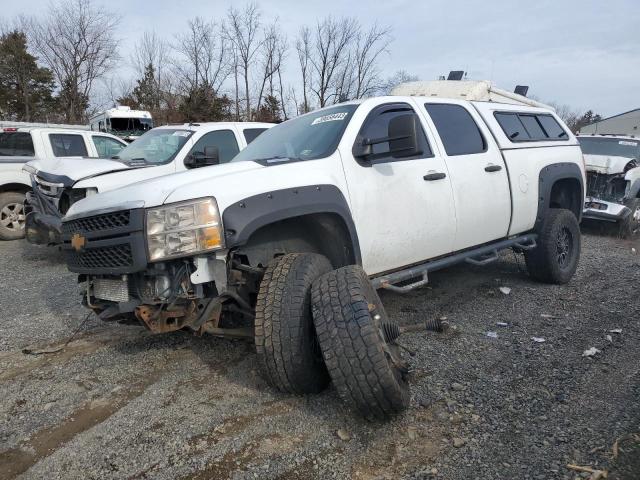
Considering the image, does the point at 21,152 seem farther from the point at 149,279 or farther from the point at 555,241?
the point at 555,241

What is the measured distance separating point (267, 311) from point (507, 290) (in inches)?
137

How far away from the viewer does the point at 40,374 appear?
3.46 metres

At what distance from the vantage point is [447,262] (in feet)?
13.8

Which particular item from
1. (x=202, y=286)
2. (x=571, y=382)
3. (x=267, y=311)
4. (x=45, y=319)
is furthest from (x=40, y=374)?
(x=571, y=382)

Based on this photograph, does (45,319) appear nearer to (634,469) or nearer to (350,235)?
(350,235)

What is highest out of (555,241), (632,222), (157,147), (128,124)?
(128,124)

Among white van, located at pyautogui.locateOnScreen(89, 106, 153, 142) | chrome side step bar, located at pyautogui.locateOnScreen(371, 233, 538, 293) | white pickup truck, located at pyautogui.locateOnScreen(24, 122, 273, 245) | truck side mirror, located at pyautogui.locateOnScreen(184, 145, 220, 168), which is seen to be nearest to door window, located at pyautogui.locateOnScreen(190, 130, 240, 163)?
white pickup truck, located at pyautogui.locateOnScreen(24, 122, 273, 245)

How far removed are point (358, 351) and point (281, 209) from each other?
99cm

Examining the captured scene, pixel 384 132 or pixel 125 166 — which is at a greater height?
pixel 384 132

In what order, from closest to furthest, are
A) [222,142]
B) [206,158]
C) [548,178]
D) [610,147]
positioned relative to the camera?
1. [548,178]
2. [206,158]
3. [222,142]
4. [610,147]

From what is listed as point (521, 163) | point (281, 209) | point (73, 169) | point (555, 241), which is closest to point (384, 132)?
point (281, 209)

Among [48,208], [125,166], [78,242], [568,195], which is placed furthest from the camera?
[125,166]

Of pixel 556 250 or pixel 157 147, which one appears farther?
pixel 157 147

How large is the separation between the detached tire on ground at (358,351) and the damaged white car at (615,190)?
797cm
